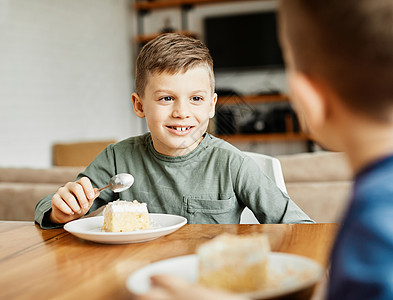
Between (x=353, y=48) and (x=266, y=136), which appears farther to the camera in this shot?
(x=266, y=136)

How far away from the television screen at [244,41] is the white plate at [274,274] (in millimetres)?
5518

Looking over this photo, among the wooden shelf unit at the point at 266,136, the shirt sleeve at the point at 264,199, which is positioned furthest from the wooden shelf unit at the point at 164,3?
the shirt sleeve at the point at 264,199

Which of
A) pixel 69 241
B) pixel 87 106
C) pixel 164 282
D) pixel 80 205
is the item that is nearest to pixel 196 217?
pixel 80 205

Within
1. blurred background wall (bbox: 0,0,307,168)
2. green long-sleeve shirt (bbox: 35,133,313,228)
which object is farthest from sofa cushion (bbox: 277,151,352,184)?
blurred background wall (bbox: 0,0,307,168)

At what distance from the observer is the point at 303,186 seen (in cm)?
194

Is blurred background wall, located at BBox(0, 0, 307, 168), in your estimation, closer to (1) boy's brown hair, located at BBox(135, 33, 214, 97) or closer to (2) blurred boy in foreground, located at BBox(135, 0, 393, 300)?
(1) boy's brown hair, located at BBox(135, 33, 214, 97)

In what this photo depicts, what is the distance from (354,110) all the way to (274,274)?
0.79 feet

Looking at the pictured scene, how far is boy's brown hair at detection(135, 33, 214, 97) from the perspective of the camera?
1.31m

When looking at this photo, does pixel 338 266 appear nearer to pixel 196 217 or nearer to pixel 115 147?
pixel 196 217

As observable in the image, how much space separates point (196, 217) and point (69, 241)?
440mm

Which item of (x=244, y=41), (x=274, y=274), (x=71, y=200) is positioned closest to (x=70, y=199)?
(x=71, y=200)

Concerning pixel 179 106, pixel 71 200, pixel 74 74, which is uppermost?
pixel 74 74

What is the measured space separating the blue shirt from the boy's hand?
2.47 feet

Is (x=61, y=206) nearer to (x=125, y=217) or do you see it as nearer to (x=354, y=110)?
(x=125, y=217)
